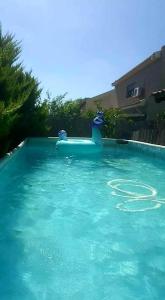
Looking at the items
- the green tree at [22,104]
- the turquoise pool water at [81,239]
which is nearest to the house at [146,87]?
the green tree at [22,104]

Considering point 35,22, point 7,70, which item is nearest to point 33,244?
point 7,70

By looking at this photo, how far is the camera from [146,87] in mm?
24969

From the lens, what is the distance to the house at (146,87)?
2219 cm

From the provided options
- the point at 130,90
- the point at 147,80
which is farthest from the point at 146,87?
the point at 130,90

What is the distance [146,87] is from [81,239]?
2226 cm

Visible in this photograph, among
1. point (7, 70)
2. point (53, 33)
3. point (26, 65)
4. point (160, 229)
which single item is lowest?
point (160, 229)

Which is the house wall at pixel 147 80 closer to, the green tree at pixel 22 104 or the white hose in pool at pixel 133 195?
the green tree at pixel 22 104

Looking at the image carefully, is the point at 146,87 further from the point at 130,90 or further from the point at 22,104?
the point at 22,104

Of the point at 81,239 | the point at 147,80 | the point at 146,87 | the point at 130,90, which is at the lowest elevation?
the point at 81,239

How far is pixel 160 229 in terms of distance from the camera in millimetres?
4738

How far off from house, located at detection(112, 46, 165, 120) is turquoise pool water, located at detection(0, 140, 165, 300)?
14494 millimetres

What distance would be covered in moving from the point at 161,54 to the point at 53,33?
10241mm

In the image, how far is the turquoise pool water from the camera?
120 inches

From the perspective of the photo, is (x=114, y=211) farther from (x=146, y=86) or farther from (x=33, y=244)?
(x=146, y=86)
